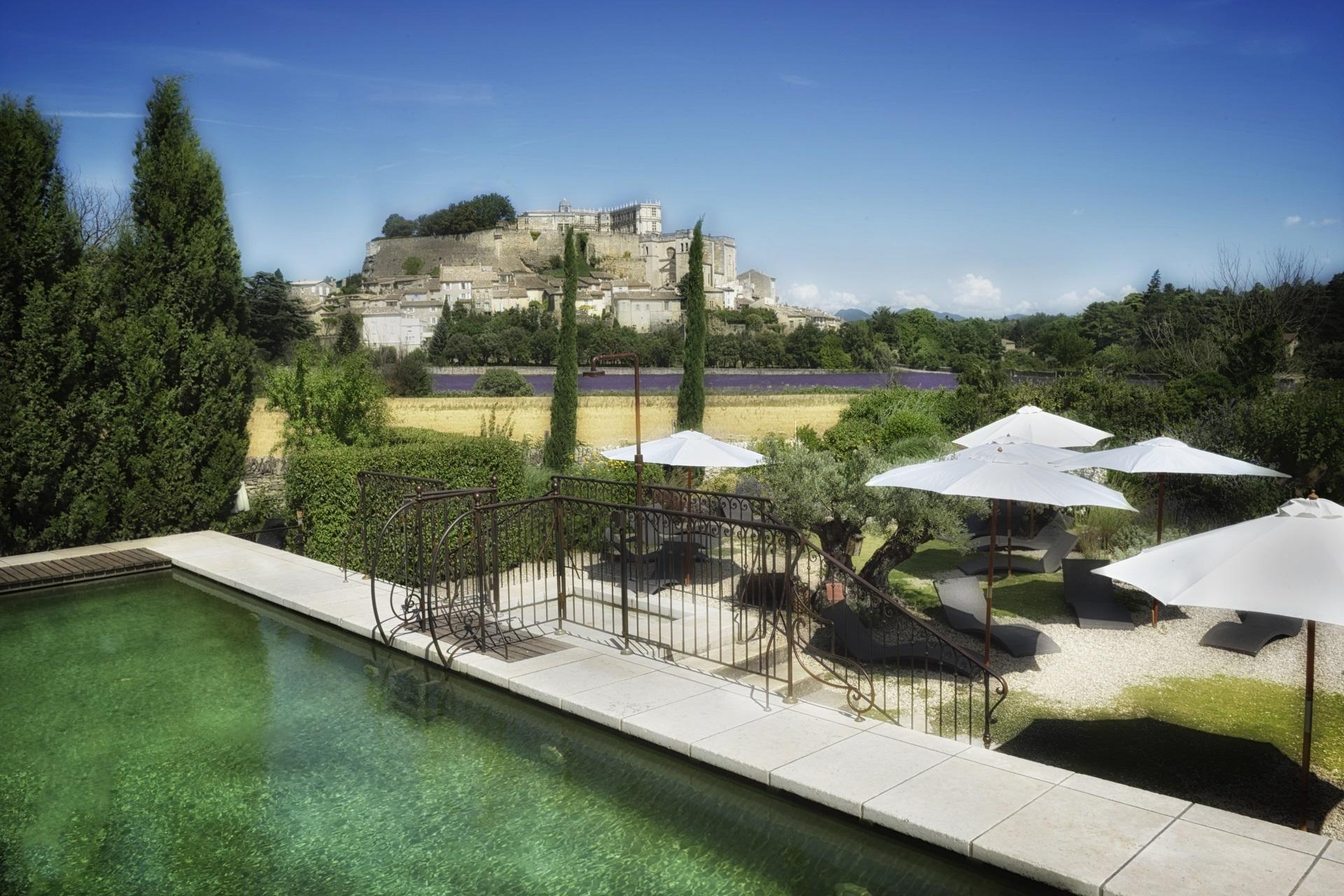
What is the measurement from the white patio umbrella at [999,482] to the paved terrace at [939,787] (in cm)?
191

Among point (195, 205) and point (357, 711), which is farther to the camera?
point (195, 205)

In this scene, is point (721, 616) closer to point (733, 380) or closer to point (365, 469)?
point (365, 469)

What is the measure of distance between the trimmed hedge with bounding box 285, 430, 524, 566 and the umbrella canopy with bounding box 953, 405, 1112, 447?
5.99 metres

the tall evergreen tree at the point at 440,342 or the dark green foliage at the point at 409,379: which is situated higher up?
the tall evergreen tree at the point at 440,342

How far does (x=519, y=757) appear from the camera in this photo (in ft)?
19.0

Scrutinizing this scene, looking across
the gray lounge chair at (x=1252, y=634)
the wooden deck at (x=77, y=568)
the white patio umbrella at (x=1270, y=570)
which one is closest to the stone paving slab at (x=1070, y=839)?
the white patio umbrella at (x=1270, y=570)

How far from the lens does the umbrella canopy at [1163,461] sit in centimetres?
898

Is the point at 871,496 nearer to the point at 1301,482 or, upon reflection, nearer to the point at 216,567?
the point at 216,567

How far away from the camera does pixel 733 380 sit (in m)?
57.4

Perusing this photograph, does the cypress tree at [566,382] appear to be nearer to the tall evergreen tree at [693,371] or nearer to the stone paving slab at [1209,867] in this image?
the tall evergreen tree at [693,371]

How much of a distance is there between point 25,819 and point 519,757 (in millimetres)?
2698

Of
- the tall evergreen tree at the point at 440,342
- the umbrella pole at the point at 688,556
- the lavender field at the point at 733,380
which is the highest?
the tall evergreen tree at the point at 440,342

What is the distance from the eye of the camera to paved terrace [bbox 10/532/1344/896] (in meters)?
3.96

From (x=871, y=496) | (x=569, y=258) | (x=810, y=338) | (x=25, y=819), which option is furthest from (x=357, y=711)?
(x=810, y=338)
